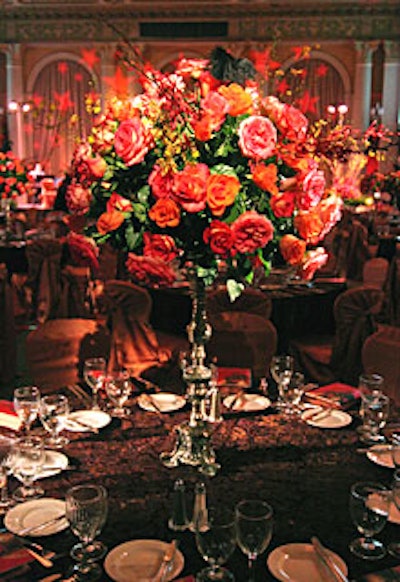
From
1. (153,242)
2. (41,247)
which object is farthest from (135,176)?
(41,247)

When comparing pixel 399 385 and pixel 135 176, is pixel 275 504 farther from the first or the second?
pixel 399 385

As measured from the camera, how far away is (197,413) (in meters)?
2.12

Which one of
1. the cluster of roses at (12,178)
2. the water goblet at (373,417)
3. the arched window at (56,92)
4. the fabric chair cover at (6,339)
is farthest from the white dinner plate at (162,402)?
the arched window at (56,92)

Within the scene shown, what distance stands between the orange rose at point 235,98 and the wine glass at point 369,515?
3.11ft

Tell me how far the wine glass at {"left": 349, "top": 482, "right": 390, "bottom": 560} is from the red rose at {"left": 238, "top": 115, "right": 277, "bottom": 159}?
0.82 m

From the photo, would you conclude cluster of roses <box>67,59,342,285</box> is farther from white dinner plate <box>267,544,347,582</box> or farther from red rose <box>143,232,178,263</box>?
white dinner plate <box>267,544,347,582</box>

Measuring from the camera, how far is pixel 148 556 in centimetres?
163

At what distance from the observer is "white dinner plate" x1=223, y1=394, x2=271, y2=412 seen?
2478 mm

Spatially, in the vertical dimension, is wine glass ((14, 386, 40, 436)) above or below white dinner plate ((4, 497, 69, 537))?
above

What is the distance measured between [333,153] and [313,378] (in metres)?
2.57

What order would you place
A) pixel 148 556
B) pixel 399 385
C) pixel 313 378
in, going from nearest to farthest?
pixel 148 556 → pixel 399 385 → pixel 313 378

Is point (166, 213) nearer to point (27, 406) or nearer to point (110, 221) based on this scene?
point (110, 221)

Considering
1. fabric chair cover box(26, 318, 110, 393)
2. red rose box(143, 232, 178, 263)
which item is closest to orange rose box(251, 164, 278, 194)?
red rose box(143, 232, 178, 263)

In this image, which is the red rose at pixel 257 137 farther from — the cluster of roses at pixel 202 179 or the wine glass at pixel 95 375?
the wine glass at pixel 95 375
